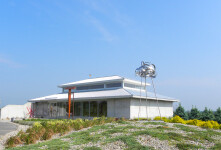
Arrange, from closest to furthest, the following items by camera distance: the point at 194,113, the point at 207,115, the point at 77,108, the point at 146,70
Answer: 1. the point at 146,70
2. the point at 207,115
3. the point at 194,113
4. the point at 77,108

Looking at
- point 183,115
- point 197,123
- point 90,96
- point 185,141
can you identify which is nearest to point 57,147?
point 185,141

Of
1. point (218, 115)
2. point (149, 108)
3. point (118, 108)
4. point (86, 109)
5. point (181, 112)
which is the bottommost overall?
point (218, 115)

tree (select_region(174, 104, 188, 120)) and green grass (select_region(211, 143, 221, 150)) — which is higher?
green grass (select_region(211, 143, 221, 150))

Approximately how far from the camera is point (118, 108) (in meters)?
25.6

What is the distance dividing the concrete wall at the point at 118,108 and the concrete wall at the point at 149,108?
1.77ft

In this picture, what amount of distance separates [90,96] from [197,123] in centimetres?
1449

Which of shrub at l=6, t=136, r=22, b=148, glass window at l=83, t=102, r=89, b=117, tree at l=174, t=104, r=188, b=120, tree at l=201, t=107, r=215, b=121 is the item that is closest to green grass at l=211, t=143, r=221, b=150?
shrub at l=6, t=136, r=22, b=148

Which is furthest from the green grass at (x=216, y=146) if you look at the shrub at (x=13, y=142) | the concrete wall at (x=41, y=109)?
the concrete wall at (x=41, y=109)

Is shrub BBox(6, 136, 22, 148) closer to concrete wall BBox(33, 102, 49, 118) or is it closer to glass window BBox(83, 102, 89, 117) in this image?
glass window BBox(83, 102, 89, 117)

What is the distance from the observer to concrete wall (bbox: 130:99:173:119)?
25.0m

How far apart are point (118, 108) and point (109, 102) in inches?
60.3

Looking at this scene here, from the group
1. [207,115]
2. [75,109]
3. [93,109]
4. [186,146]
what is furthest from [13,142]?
[207,115]

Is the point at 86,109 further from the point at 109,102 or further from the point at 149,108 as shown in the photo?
the point at 149,108

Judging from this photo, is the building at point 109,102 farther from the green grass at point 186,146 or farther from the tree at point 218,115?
the green grass at point 186,146
